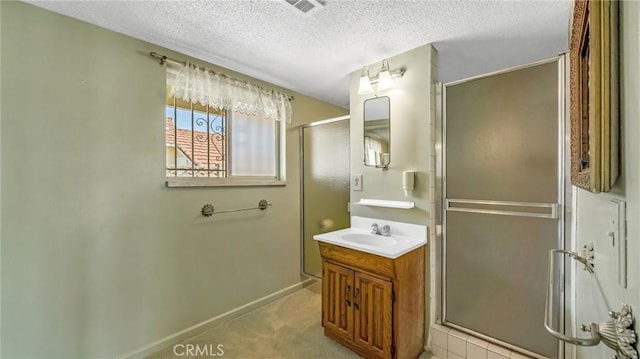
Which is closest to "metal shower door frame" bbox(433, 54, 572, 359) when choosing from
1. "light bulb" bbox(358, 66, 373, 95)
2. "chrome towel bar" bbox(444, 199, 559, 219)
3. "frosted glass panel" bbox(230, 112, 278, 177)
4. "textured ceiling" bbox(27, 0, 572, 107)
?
"chrome towel bar" bbox(444, 199, 559, 219)

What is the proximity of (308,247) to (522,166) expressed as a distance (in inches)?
88.2

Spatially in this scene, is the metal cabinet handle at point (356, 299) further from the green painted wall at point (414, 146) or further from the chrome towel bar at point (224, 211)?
the chrome towel bar at point (224, 211)

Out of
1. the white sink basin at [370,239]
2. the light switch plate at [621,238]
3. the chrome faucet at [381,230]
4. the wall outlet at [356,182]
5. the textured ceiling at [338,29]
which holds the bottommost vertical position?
the white sink basin at [370,239]

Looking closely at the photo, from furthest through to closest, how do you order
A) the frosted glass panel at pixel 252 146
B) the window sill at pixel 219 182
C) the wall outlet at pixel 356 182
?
1. the frosted glass panel at pixel 252 146
2. the wall outlet at pixel 356 182
3. the window sill at pixel 219 182

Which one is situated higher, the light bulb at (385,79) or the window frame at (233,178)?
the light bulb at (385,79)

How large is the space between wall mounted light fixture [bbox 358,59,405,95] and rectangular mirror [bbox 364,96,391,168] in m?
0.13

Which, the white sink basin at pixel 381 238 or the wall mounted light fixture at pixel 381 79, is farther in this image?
the wall mounted light fixture at pixel 381 79

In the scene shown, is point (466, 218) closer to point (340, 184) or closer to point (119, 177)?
point (340, 184)

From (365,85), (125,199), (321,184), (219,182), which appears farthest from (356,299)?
(125,199)

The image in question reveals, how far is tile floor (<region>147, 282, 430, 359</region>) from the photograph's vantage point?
199 cm

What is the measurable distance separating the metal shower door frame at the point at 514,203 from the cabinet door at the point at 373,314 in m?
0.56

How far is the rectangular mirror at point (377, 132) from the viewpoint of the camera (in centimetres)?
228

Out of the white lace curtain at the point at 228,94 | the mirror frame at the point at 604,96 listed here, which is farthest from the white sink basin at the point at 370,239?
the mirror frame at the point at 604,96

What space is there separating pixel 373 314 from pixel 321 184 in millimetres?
1564
